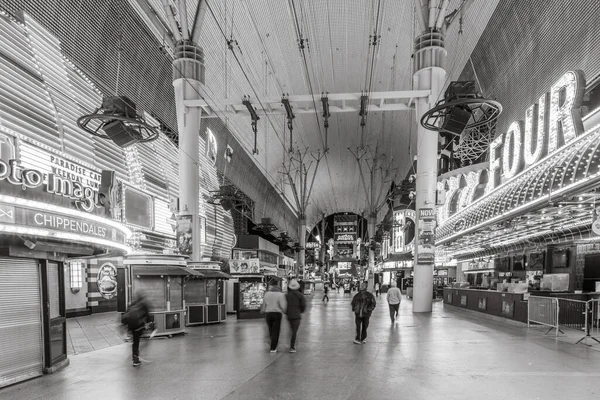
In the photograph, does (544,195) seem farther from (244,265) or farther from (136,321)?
(244,265)

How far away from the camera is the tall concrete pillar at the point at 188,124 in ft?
68.9

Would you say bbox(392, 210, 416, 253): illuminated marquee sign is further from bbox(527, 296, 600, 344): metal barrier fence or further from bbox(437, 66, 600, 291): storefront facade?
bbox(527, 296, 600, 344): metal barrier fence

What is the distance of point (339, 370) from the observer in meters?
8.42

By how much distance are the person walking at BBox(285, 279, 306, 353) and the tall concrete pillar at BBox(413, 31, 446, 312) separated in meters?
11.6

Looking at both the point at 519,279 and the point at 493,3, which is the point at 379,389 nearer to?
the point at 519,279

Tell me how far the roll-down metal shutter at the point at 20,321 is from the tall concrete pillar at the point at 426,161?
16347 millimetres

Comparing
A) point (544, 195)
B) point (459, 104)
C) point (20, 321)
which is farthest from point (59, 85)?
point (544, 195)

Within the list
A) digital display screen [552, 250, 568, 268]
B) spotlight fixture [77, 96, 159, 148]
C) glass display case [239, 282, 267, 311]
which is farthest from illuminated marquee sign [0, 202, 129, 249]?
digital display screen [552, 250, 568, 268]

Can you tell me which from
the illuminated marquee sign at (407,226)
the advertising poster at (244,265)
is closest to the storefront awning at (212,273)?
the advertising poster at (244,265)

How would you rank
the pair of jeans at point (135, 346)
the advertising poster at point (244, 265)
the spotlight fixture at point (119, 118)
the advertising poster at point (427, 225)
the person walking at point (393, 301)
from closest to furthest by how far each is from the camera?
1. the pair of jeans at point (135, 346)
2. the spotlight fixture at point (119, 118)
3. the person walking at point (393, 301)
4. the advertising poster at point (244, 265)
5. the advertising poster at point (427, 225)

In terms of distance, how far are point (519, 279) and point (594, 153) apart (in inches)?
511

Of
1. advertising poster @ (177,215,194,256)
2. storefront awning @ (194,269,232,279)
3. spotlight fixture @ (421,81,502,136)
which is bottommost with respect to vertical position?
storefront awning @ (194,269,232,279)

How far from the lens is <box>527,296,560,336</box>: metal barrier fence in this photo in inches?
515

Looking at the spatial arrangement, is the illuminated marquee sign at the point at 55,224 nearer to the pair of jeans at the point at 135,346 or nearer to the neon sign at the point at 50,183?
the neon sign at the point at 50,183
